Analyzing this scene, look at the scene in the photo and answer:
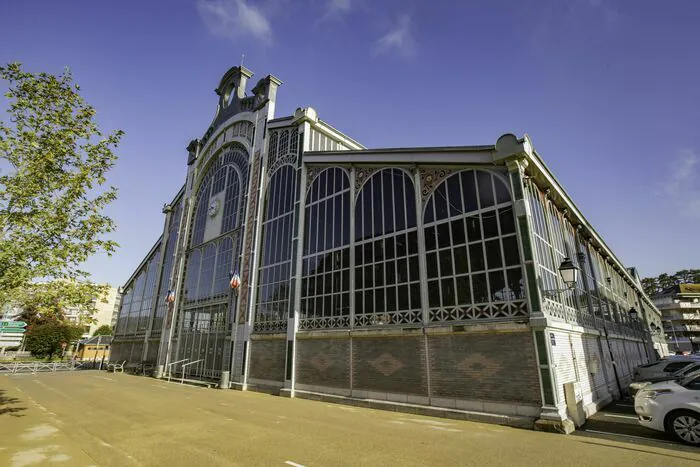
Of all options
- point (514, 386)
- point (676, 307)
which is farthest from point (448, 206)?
point (676, 307)

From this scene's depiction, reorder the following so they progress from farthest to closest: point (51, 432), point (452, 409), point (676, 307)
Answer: point (676, 307), point (452, 409), point (51, 432)

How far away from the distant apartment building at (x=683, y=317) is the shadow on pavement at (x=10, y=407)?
103 metres

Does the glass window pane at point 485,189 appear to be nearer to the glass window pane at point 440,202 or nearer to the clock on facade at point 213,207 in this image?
the glass window pane at point 440,202

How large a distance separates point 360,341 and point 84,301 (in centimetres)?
952

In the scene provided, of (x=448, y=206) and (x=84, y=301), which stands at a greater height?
(x=448, y=206)

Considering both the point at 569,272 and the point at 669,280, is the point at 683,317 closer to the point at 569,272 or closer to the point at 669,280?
the point at 669,280

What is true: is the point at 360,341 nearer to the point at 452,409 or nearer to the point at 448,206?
the point at 452,409

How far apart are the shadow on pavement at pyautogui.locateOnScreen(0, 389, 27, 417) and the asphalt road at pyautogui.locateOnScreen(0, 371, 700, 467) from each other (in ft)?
0.13

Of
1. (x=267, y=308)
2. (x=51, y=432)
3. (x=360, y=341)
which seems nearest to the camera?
(x=51, y=432)

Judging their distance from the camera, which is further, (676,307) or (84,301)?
(676,307)

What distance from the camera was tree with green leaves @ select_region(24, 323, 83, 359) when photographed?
54.8 m

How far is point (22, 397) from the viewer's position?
1586cm

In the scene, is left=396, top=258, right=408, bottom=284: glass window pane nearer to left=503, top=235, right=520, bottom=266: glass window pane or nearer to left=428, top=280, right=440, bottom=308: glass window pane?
left=428, top=280, right=440, bottom=308: glass window pane

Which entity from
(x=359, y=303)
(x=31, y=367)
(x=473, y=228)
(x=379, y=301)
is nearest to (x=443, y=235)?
(x=473, y=228)
